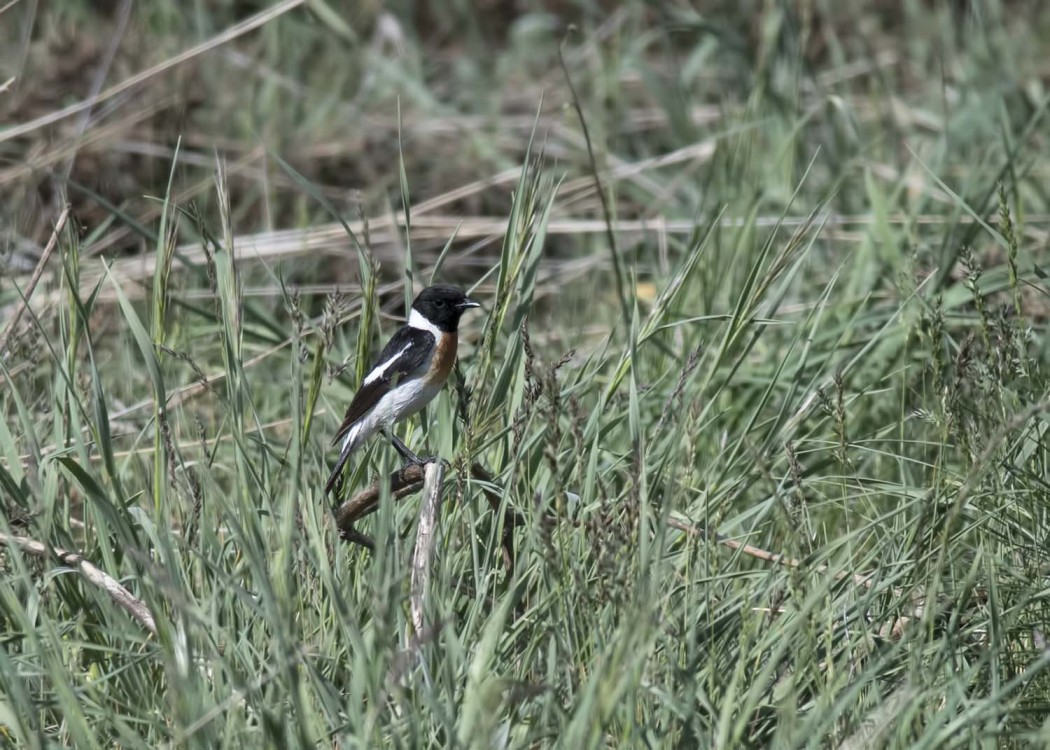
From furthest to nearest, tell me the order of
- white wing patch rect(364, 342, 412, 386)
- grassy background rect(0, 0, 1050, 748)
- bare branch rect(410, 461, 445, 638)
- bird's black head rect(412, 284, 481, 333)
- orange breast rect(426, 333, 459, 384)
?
bird's black head rect(412, 284, 481, 333) < white wing patch rect(364, 342, 412, 386) < orange breast rect(426, 333, 459, 384) < bare branch rect(410, 461, 445, 638) < grassy background rect(0, 0, 1050, 748)

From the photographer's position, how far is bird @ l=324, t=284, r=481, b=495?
3.31 m

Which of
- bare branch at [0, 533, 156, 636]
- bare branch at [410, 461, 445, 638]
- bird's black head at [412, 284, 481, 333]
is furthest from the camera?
bird's black head at [412, 284, 481, 333]

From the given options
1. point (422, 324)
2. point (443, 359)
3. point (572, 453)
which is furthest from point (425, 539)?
point (422, 324)

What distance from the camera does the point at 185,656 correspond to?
236cm

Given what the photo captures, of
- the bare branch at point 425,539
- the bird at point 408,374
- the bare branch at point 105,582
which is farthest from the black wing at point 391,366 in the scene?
the bare branch at point 105,582

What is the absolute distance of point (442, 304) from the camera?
3.80 m

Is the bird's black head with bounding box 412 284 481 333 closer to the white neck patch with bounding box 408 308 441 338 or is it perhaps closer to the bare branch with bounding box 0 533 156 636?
the white neck patch with bounding box 408 308 441 338

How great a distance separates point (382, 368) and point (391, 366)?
0.16 ft

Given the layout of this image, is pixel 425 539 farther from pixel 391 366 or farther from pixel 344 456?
pixel 391 366

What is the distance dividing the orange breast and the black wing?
29 millimetres

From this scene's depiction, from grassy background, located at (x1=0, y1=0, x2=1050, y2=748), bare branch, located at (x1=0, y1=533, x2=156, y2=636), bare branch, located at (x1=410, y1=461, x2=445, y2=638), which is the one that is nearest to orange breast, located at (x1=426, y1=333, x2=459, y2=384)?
grassy background, located at (x1=0, y1=0, x2=1050, y2=748)

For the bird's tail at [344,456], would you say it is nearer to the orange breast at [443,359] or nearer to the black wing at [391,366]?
the black wing at [391,366]

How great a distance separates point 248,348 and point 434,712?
2.52 m

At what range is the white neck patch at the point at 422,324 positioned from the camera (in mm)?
3730
